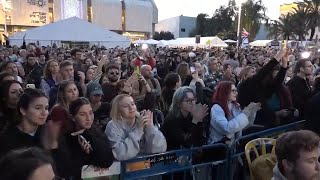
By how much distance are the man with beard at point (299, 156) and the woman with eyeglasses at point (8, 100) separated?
7.68ft

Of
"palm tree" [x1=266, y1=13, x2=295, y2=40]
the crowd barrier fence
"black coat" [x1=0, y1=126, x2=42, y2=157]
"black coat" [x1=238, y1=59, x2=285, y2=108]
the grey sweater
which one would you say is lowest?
the crowd barrier fence

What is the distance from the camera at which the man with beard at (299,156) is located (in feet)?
8.29

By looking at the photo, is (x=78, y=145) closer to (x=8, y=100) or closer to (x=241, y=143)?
(x=8, y=100)

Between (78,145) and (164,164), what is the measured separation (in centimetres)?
96

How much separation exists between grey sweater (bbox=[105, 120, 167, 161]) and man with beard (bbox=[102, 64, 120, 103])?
1.93 meters

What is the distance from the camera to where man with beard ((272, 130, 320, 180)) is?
2.53 metres

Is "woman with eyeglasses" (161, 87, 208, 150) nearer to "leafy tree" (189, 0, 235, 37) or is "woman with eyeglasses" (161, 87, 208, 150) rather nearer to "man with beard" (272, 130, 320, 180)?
"man with beard" (272, 130, 320, 180)

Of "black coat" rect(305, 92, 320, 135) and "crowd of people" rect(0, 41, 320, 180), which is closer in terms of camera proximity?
"crowd of people" rect(0, 41, 320, 180)

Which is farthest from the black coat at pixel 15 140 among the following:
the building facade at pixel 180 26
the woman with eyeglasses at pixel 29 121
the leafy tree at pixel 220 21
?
the building facade at pixel 180 26

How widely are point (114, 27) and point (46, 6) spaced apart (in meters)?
14.6

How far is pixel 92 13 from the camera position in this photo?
6544cm

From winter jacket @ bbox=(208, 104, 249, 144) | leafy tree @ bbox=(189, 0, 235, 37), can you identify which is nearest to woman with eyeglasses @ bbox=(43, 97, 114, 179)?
winter jacket @ bbox=(208, 104, 249, 144)

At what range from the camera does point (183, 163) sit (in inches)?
153

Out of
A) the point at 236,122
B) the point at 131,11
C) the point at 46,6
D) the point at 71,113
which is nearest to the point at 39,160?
the point at 71,113
